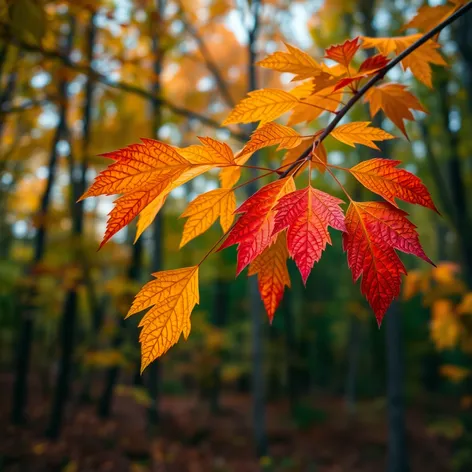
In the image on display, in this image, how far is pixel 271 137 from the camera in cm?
73

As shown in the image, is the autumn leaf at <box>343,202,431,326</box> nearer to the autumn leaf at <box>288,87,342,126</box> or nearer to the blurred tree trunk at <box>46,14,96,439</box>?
the autumn leaf at <box>288,87,342,126</box>

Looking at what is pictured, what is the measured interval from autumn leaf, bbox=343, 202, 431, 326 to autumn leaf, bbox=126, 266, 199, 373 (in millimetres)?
288

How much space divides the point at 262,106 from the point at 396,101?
15.2 inches

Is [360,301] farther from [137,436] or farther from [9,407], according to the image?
[9,407]

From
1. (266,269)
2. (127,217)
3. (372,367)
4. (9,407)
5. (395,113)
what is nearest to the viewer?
(127,217)

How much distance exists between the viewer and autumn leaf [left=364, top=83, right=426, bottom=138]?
3.17 feet

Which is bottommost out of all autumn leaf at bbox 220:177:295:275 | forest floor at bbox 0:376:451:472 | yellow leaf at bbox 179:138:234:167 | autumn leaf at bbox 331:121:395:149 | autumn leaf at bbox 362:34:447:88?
forest floor at bbox 0:376:451:472

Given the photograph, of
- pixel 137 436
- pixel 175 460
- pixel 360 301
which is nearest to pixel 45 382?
pixel 137 436

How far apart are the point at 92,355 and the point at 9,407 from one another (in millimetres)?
4032

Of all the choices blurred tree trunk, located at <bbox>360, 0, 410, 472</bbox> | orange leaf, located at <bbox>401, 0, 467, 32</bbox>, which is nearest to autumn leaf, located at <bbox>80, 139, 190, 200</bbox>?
orange leaf, located at <bbox>401, 0, 467, 32</bbox>

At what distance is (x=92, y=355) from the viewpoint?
17.3 feet

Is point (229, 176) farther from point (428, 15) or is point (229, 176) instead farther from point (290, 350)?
point (290, 350)

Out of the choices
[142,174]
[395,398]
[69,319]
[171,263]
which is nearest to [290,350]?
[171,263]

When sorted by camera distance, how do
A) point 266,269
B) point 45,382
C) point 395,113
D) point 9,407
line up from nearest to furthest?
point 266,269 → point 395,113 → point 9,407 → point 45,382
